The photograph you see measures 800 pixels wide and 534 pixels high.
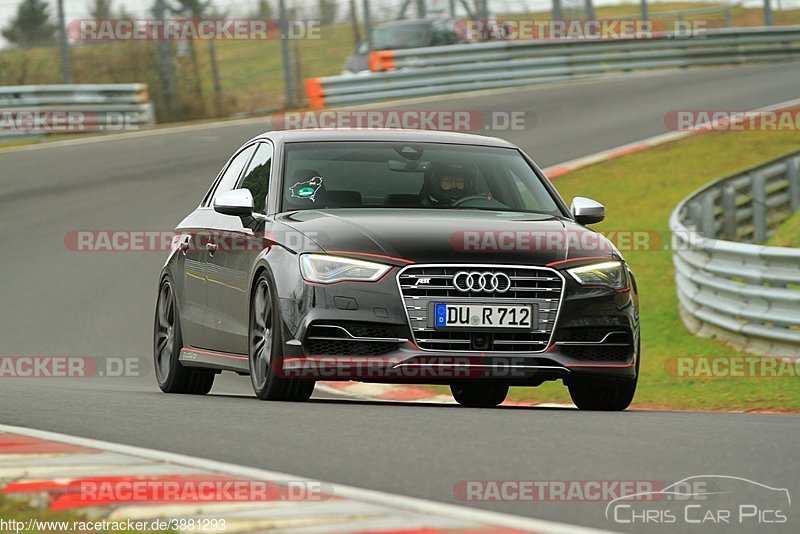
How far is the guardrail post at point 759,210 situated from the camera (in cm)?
1967

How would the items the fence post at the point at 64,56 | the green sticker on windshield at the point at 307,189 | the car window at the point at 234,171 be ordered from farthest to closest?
the fence post at the point at 64,56, the car window at the point at 234,171, the green sticker on windshield at the point at 307,189

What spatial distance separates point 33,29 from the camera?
29.6 m

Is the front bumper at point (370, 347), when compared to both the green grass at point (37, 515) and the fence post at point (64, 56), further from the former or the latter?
the fence post at point (64, 56)

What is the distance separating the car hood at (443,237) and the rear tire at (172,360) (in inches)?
74.4

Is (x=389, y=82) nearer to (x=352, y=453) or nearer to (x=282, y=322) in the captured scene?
(x=282, y=322)

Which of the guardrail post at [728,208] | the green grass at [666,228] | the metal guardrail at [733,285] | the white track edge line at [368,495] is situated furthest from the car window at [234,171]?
the guardrail post at [728,208]

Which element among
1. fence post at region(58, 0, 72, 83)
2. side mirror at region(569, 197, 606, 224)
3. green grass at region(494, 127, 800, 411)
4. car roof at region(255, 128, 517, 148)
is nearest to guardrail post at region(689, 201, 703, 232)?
green grass at region(494, 127, 800, 411)

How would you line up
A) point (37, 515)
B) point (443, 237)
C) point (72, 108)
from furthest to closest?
point (72, 108)
point (443, 237)
point (37, 515)

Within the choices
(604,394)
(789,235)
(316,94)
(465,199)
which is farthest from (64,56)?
(604,394)

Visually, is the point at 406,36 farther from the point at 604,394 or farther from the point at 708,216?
the point at 604,394

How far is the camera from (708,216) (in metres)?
18.5

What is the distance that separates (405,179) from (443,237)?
1.17 meters

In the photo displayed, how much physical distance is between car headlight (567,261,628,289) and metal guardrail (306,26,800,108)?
21792mm

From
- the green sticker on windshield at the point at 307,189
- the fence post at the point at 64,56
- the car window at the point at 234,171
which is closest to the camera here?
the green sticker on windshield at the point at 307,189
